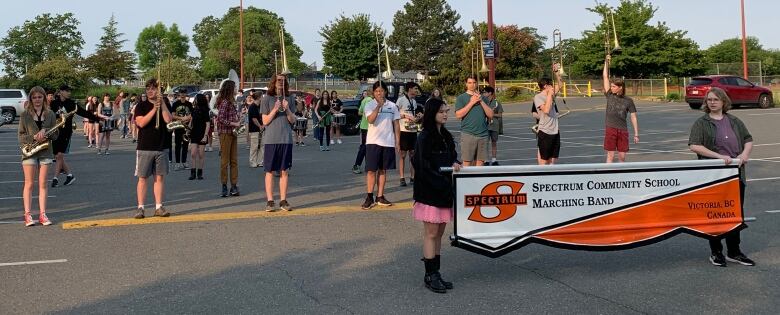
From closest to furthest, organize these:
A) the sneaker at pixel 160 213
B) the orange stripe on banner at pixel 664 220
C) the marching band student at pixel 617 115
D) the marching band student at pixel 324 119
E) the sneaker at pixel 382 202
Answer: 1. the orange stripe on banner at pixel 664 220
2. the sneaker at pixel 160 213
3. the sneaker at pixel 382 202
4. the marching band student at pixel 617 115
5. the marching band student at pixel 324 119

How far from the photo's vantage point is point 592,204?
6.11 meters

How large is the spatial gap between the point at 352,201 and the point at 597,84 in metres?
55.3

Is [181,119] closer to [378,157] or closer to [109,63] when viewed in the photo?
[378,157]

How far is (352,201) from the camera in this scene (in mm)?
10445

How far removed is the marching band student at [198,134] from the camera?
13312 millimetres

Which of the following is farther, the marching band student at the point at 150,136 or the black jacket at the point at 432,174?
the marching band student at the point at 150,136

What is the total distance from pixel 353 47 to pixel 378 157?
67.8 m

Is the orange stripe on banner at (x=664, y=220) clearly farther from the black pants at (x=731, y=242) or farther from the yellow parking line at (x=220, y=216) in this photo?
the yellow parking line at (x=220, y=216)

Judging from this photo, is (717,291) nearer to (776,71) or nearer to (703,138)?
(703,138)

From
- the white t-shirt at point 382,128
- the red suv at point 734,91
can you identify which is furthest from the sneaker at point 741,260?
the red suv at point 734,91

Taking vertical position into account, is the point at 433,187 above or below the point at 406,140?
below

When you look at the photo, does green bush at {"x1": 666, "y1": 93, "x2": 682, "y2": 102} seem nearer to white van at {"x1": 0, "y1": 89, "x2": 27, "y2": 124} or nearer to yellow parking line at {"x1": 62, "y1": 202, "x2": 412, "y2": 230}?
white van at {"x1": 0, "y1": 89, "x2": 27, "y2": 124}

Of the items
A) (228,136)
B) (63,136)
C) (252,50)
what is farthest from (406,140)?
(252,50)

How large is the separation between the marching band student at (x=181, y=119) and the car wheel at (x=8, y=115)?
86.9 ft
